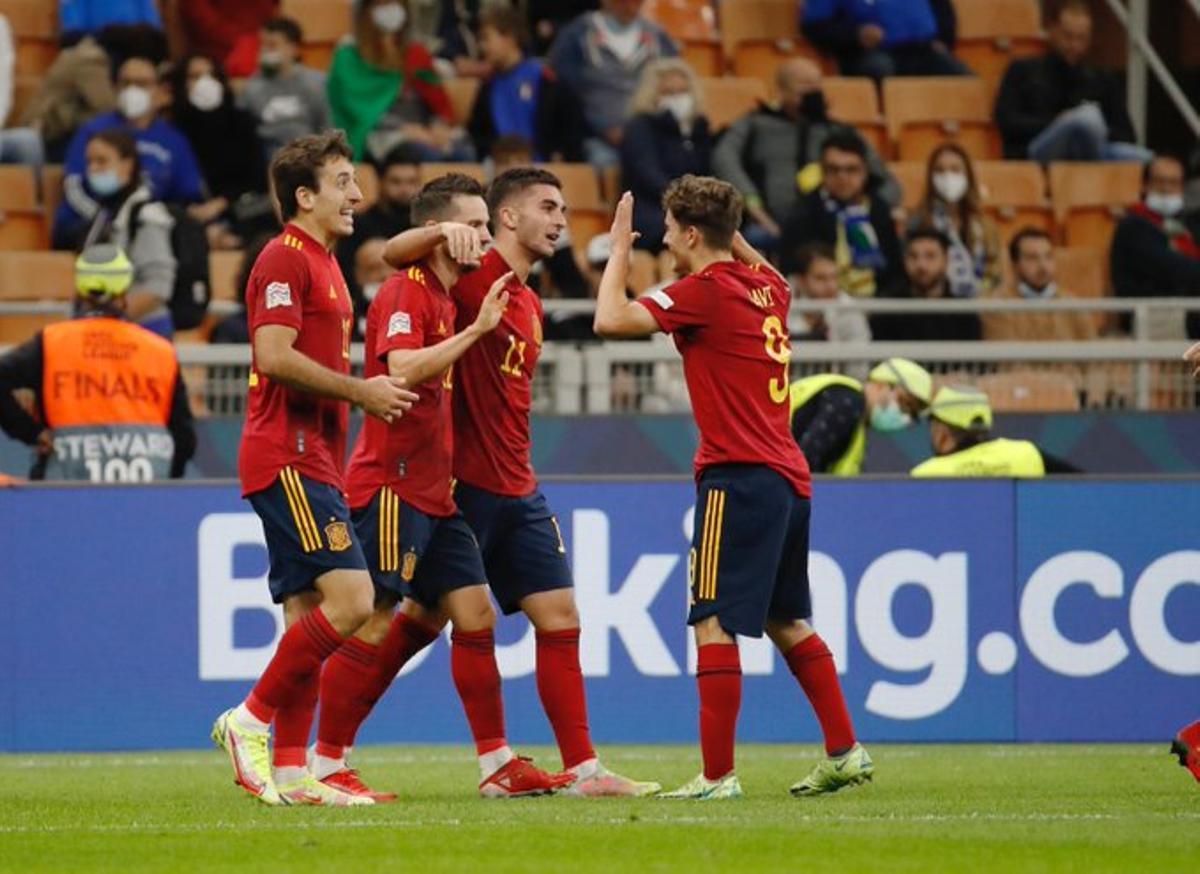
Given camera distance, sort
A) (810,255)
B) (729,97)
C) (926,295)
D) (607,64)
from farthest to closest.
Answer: (729,97)
(607,64)
(926,295)
(810,255)

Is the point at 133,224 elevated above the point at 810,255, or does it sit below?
above

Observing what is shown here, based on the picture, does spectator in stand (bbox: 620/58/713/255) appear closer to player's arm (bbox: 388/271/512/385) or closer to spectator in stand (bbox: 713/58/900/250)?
spectator in stand (bbox: 713/58/900/250)

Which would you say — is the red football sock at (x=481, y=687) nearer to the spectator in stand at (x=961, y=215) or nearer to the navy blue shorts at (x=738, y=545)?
the navy blue shorts at (x=738, y=545)

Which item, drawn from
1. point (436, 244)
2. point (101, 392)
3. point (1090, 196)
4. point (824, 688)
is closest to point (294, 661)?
point (436, 244)

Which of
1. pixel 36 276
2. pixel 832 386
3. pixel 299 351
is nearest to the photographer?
pixel 299 351

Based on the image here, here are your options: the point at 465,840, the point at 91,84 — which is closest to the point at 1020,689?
the point at 465,840

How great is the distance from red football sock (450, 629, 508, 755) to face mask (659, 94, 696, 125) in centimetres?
759

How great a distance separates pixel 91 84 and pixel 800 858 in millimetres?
10777

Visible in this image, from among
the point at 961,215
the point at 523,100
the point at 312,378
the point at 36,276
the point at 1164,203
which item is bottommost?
the point at 312,378

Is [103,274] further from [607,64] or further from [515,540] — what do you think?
[607,64]

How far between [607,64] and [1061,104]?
348 centimetres

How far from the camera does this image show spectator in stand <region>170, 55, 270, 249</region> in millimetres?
17031

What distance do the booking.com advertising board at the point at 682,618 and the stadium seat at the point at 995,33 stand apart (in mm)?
7791

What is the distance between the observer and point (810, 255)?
52.3 ft
